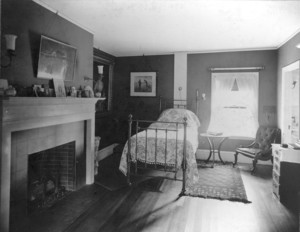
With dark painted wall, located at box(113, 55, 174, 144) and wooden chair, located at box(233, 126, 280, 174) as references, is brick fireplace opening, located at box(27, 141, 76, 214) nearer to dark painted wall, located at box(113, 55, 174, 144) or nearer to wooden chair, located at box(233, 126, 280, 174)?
dark painted wall, located at box(113, 55, 174, 144)

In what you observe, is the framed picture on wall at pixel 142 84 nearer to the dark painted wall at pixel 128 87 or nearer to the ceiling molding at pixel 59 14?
the dark painted wall at pixel 128 87

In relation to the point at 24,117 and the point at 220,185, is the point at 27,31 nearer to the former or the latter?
the point at 24,117

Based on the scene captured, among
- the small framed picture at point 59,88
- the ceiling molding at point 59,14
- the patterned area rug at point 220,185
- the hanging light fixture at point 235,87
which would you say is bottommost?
the patterned area rug at point 220,185

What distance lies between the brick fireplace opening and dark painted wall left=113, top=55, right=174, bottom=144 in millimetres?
2702

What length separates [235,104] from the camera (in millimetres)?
5719

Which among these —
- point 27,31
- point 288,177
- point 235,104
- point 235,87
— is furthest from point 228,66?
point 27,31

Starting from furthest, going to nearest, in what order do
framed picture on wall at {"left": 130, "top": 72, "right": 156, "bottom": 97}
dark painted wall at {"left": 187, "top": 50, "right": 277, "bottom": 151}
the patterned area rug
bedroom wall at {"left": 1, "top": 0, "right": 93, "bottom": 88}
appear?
framed picture on wall at {"left": 130, "top": 72, "right": 156, "bottom": 97}
dark painted wall at {"left": 187, "top": 50, "right": 277, "bottom": 151}
the patterned area rug
bedroom wall at {"left": 1, "top": 0, "right": 93, "bottom": 88}

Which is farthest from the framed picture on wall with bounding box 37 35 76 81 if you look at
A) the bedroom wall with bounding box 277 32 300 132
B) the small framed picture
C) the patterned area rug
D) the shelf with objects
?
the bedroom wall with bounding box 277 32 300 132

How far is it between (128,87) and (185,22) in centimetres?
314

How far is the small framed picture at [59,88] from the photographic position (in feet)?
10.8

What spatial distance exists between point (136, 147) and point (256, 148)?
289cm

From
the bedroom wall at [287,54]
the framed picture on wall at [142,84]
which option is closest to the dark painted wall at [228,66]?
the bedroom wall at [287,54]

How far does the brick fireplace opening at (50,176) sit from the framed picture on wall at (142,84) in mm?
2985

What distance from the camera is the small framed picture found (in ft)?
10.8
